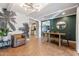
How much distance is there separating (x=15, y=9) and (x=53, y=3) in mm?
964

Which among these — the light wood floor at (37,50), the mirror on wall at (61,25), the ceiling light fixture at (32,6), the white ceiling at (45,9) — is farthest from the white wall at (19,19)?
the mirror on wall at (61,25)

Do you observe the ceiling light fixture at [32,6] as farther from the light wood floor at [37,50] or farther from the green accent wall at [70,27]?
the light wood floor at [37,50]

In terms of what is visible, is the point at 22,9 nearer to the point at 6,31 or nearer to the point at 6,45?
the point at 6,31

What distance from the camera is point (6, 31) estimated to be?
3.07 meters

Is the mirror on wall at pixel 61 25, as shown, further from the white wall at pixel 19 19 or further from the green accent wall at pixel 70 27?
the white wall at pixel 19 19

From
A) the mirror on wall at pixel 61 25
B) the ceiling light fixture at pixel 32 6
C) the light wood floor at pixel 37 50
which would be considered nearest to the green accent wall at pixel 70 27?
the mirror on wall at pixel 61 25

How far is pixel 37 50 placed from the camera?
3.16 metres

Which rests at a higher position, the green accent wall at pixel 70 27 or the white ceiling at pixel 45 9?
the white ceiling at pixel 45 9

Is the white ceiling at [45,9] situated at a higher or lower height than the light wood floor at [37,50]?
higher

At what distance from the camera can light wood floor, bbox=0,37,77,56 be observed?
310cm

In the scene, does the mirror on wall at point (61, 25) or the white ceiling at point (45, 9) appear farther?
the mirror on wall at point (61, 25)

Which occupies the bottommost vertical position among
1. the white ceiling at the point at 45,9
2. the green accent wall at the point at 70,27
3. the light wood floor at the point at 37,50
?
the light wood floor at the point at 37,50

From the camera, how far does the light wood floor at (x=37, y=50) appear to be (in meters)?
3.10

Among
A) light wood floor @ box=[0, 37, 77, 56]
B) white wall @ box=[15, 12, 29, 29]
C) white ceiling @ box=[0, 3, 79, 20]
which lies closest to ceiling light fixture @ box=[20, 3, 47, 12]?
white ceiling @ box=[0, 3, 79, 20]
